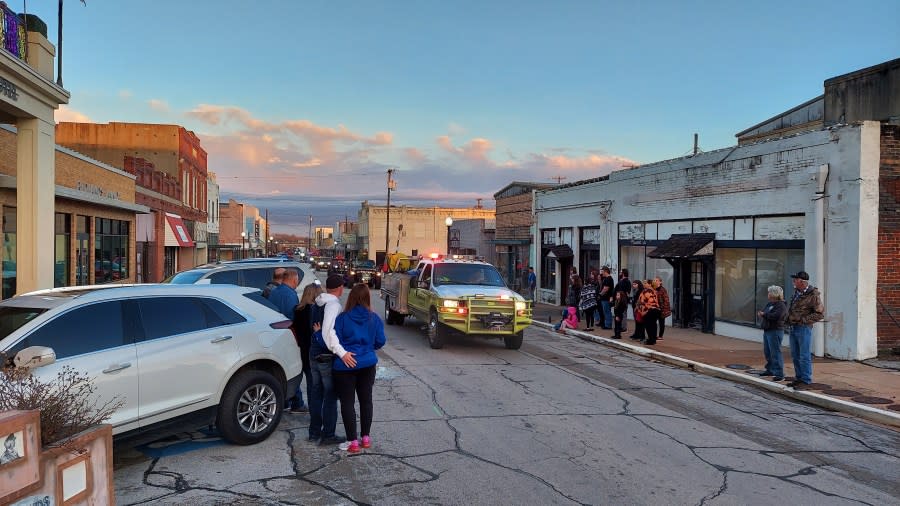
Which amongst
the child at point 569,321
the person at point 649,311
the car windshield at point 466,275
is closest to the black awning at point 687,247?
the person at point 649,311

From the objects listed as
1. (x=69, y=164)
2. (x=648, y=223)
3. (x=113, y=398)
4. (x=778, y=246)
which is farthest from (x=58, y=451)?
(x=648, y=223)

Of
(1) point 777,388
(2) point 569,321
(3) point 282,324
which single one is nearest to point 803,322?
(1) point 777,388

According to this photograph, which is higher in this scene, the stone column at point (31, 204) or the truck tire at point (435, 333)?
the stone column at point (31, 204)

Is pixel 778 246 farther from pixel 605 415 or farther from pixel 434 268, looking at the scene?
pixel 605 415

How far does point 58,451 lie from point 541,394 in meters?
7.08

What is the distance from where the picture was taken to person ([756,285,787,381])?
10812mm

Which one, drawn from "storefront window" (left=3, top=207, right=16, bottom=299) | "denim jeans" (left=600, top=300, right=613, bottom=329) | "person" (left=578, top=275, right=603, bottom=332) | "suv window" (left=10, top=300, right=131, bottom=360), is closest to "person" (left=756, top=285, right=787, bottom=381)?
"person" (left=578, top=275, right=603, bottom=332)

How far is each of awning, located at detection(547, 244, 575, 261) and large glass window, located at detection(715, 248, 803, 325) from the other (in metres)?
8.30

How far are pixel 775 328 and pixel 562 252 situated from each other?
14886 millimetres

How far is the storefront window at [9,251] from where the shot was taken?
46.5 feet

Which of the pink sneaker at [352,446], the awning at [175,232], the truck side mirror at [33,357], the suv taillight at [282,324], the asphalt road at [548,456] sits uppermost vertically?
the awning at [175,232]

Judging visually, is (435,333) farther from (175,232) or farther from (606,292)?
(175,232)

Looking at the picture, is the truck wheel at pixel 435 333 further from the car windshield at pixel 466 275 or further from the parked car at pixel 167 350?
the parked car at pixel 167 350

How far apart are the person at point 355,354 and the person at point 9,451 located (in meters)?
3.28
